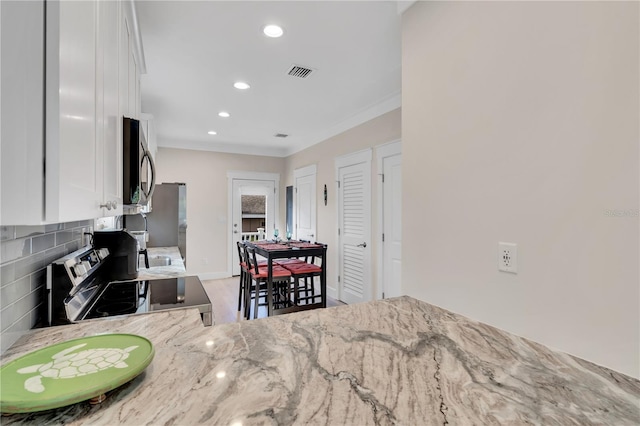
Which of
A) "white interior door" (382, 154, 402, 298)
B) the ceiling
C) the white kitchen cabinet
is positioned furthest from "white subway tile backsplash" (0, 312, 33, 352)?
"white interior door" (382, 154, 402, 298)

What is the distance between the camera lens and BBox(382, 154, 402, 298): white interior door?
11.2 ft

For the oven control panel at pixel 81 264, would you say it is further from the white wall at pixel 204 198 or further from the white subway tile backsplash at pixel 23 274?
the white wall at pixel 204 198

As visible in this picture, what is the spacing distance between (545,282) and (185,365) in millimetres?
1199

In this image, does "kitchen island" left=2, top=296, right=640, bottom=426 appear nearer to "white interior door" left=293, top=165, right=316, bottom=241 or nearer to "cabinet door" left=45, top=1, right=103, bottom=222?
"cabinet door" left=45, top=1, right=103, bottom=222

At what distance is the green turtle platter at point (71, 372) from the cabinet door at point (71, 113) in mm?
327

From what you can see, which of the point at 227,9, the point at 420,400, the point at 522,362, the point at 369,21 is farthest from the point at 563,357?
the point at 227,9

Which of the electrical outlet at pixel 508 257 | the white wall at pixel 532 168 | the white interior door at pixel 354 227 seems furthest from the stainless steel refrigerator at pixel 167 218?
the electrical outlet at pixel 508 257

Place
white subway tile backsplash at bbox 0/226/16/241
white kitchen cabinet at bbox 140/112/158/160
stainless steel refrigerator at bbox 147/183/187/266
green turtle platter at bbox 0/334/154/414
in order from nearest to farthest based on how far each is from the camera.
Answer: green turtle platter at bbox 0/334/154/414 < white subway tile backsplash at bbox 0/226/16/241 < white kitchen cabinet at bbox 140/112/158/160 < stainless steel refrigerator at bbox 147/183/187/266

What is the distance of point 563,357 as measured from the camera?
Result: 0.88 m

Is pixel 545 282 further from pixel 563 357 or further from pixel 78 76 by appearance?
pixel 78 76

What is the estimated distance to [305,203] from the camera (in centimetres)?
538

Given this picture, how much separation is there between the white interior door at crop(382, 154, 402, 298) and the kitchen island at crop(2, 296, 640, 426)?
7.82ft

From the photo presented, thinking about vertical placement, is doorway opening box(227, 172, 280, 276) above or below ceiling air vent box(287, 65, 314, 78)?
below

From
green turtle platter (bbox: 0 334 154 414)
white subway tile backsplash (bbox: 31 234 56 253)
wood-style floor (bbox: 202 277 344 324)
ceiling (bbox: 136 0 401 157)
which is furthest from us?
wood-style floor (bbox: 202 277 344 324)
